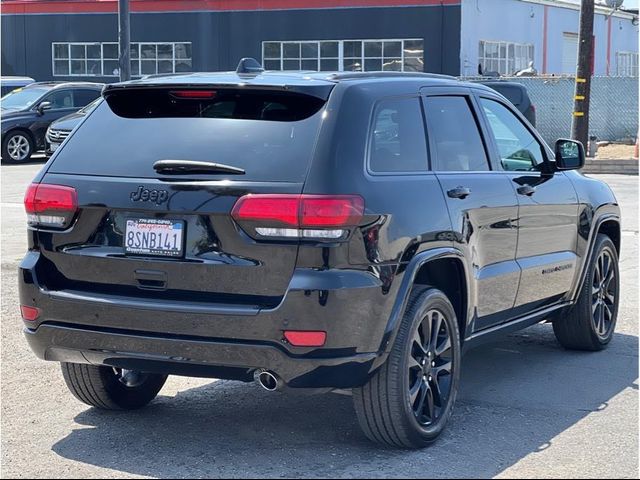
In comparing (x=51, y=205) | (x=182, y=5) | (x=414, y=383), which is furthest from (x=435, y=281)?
(x=182, y=5)

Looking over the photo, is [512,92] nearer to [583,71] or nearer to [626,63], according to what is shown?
[583,71]

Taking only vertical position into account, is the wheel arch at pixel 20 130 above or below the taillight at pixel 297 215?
below

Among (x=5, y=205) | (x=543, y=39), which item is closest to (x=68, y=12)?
(x=543, y=39)

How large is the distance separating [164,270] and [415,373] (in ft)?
4.39

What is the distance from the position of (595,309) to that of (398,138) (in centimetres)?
279

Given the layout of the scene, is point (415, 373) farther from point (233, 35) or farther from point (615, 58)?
point (615, 58)

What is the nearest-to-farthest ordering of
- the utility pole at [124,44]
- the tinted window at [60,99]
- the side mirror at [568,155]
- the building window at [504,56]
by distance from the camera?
the side mirror at [568,155] → the utility pole at [124,44] → the tinted window at [60,99] → the building window at [504,56]

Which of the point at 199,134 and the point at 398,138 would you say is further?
the point at 398,138

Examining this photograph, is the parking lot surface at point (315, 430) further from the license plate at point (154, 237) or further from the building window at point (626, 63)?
the building window at point (626, 63)

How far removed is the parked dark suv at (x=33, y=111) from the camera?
25531 millimetres

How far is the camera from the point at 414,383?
536 cm

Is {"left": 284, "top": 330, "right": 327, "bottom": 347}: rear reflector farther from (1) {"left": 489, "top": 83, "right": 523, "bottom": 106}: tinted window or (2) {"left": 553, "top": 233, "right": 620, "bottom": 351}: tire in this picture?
(1) {"left": 489, "top": 83, "right": 523, "bottom": 106}: tinted window

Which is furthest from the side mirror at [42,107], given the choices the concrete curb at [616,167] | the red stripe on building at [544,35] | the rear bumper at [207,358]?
the red stripe on building at [544,35]

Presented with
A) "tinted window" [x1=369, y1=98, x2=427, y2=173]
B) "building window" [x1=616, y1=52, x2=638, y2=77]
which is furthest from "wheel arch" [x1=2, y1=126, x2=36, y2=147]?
"building window" [x1=616, y1=52, x2=638, y2=77]
